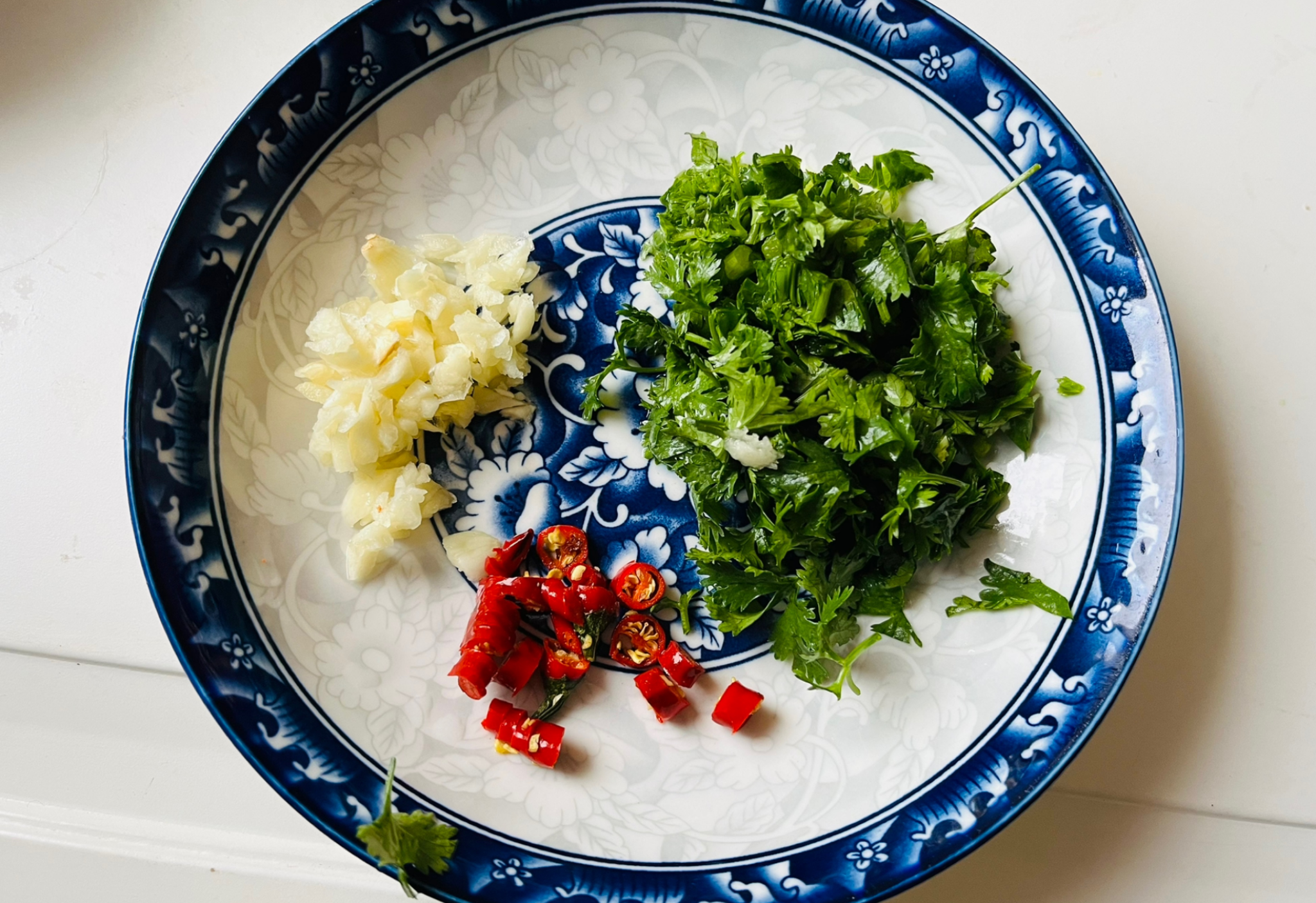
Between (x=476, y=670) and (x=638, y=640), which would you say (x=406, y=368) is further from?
(x=638, y=640)

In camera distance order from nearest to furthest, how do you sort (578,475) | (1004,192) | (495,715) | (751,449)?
(751,449), (1004,192), (495,715), (578,475)

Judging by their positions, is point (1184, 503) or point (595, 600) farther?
point (1184, 503)

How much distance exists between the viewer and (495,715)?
189cm

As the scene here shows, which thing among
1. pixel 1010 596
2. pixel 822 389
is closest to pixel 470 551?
pixel 822 389

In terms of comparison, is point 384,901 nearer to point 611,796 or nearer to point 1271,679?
point 611,796

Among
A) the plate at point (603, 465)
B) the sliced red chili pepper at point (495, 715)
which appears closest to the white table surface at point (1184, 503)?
the plate at point (603, 465)

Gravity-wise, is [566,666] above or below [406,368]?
below

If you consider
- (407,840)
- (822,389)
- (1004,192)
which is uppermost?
(1004,192)

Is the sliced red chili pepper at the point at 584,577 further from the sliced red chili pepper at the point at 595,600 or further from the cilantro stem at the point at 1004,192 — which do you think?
the cilantro stem at the point at 1004,192

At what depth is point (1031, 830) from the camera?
2.01 meters

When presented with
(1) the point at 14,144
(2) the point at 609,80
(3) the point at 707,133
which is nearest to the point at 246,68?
(1) the point at 14,144

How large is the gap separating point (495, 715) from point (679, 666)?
42cm

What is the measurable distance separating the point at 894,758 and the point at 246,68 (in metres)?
2.32

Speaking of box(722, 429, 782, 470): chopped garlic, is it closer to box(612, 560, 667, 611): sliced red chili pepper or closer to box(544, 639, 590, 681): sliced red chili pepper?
box(612, 560, 667, 611): sliced red chili pepper
